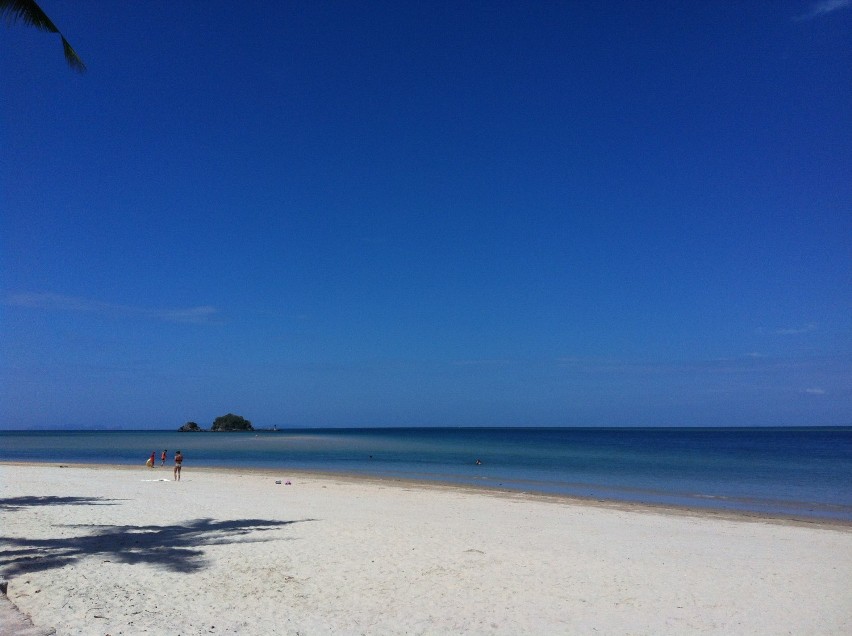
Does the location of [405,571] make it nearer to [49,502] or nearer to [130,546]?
[130,546]

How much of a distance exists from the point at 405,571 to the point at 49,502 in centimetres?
1318

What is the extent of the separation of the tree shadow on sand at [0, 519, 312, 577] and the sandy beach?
0.04m

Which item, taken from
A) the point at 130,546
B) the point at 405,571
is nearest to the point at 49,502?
the point at 130,546

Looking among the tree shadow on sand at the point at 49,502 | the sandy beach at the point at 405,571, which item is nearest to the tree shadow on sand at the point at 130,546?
the sandy beach at the point at 405,571

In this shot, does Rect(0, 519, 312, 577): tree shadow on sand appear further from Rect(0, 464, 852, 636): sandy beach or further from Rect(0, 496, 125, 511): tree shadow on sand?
Rect(0, 496, 125, 511): tree shadow on sand

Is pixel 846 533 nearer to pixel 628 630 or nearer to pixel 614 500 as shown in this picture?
pixel 614 500

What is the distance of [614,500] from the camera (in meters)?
23.6

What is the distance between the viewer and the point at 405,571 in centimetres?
1006

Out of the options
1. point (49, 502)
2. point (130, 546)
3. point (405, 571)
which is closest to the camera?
point (405, 571)

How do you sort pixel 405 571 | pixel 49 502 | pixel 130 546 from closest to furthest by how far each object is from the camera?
pixel 405 571 → pixel 130 546 → pixel 49 502

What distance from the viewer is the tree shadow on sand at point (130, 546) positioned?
959 cm

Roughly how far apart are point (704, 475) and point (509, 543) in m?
29.4

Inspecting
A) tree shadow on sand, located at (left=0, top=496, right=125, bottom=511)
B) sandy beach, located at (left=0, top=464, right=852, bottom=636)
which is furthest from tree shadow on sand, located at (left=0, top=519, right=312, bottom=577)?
tree shadow on sand, located at (left=0, top=496, right=125, bottom=511)

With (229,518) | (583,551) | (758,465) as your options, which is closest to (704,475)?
(758,465)
